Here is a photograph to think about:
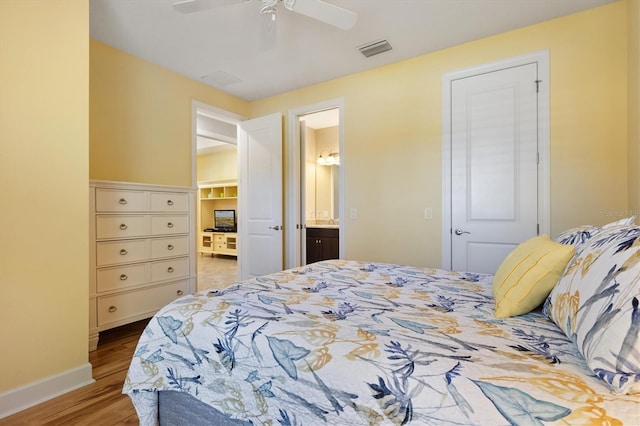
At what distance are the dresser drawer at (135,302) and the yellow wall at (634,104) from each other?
3.76 metres

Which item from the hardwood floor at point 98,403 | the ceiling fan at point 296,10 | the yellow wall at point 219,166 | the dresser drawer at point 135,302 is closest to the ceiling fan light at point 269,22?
the ceiling fan at point 296,10

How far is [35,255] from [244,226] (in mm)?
2501

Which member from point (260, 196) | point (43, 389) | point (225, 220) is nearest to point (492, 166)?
point (260, 196)

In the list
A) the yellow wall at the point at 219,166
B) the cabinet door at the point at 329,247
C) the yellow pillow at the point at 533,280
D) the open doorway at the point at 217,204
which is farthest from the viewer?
the yellow wall at the point at 219,166

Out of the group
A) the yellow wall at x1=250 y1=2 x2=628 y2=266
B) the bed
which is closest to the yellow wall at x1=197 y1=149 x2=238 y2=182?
the yellow wall at x1=250 y1=2 x2=628 y2=266

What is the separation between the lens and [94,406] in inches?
67.9

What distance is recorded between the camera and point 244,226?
166 inches

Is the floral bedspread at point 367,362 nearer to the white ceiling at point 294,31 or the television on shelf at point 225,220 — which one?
the white ceiling at point 294,31

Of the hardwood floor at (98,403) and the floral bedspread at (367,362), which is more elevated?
the floral bedspread at (367,362)

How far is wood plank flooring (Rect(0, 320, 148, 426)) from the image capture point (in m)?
1.60

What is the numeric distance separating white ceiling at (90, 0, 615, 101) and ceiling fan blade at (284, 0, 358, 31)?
34 centimetres

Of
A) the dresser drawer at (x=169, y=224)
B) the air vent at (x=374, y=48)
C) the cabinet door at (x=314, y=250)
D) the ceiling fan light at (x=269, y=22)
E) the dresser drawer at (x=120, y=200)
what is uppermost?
the air vent at (x=374, y=48)

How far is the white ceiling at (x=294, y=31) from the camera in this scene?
7.78 feet

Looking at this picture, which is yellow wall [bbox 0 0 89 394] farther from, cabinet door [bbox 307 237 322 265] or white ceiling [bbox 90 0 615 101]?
cabinet door [bbox 307 237 322 265]
